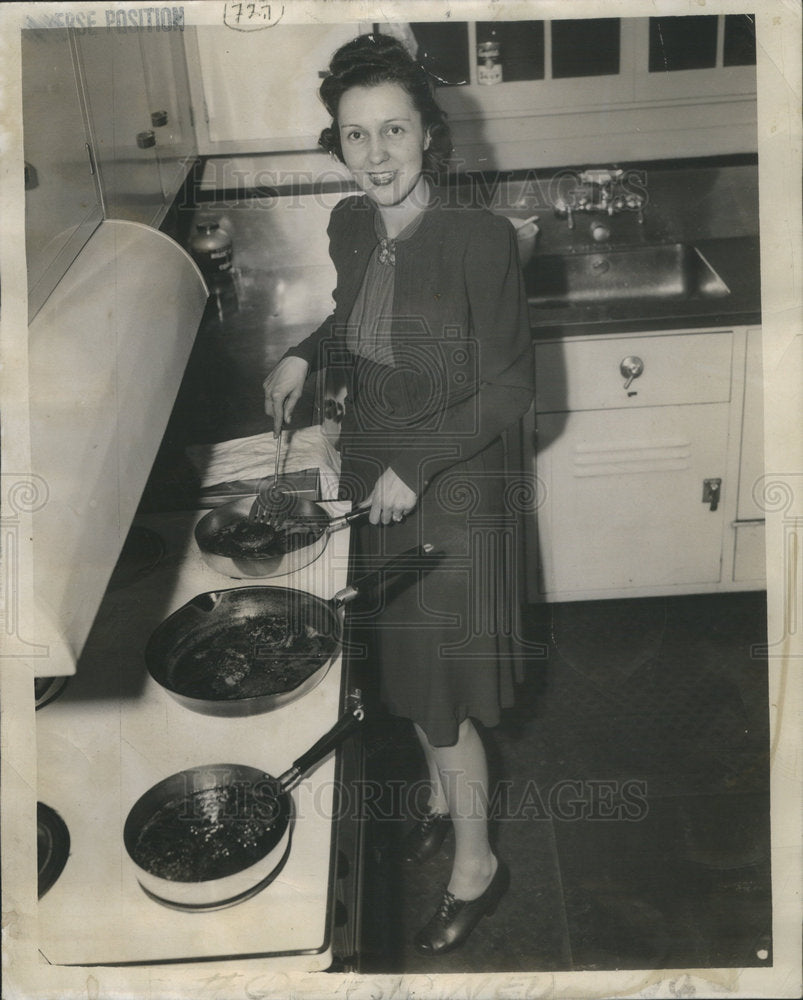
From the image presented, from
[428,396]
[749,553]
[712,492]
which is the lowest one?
[749,553]

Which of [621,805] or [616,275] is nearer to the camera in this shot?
[621,805]

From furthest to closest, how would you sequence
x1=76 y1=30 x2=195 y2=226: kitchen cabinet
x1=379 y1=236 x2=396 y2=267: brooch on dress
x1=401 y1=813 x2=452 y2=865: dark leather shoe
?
x1=401 y1=813 x2=452 y2=865: dark leather shoe
x1=379 y1=236 x2=396 y2=267: brooch on dress
x1=76 y1=30 x2=195 y2=226: kitchen cabinet

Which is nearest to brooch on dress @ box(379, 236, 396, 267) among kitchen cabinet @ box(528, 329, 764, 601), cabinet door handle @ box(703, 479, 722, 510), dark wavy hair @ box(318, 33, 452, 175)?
dark wavy hair @ box(318, 33, 452, 175)

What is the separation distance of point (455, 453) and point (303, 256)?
59 cm

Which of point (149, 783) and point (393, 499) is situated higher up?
point (393, 499)

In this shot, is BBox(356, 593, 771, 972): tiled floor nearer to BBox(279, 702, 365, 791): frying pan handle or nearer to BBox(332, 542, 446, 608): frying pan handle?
BBox(332, 542, 446, 608): frying pan handle

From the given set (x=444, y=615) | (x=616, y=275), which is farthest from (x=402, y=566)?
(x=616, y=275)

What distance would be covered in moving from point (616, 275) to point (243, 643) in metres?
1.42

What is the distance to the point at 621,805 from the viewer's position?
1.49 metres

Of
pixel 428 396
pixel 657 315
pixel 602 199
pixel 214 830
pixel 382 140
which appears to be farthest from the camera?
pixel 602 199

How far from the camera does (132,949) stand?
715 mm

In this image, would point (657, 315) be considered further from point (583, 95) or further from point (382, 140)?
point (382, 140)

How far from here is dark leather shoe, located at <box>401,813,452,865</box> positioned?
1.39 meters

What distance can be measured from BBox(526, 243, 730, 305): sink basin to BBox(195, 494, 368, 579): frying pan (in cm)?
101
